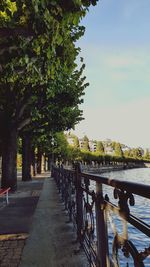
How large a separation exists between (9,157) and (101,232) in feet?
43.4

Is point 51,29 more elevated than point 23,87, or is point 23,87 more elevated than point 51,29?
point 23,87

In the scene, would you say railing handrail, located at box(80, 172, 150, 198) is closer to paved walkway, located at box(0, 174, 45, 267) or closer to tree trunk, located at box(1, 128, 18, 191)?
paved walkway, located at box(0, 174, 45, 267)

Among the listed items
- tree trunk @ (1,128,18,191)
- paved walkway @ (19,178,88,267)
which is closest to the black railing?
paved walkway @ (19,178,88,267)

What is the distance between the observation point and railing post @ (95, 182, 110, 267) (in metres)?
3.13

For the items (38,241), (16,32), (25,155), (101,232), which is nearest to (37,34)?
(16,32)

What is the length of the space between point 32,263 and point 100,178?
73.4 inches

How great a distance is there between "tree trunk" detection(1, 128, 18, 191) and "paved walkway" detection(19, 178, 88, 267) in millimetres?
8510

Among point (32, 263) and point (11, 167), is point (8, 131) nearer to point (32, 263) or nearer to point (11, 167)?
point (11, 167)

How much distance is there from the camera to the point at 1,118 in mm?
16281

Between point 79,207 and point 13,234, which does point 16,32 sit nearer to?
point 79,207

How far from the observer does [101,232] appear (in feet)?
10.6

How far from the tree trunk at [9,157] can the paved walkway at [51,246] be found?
851cm

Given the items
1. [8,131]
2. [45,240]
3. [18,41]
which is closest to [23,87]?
[8,131]

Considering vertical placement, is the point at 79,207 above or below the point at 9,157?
below
